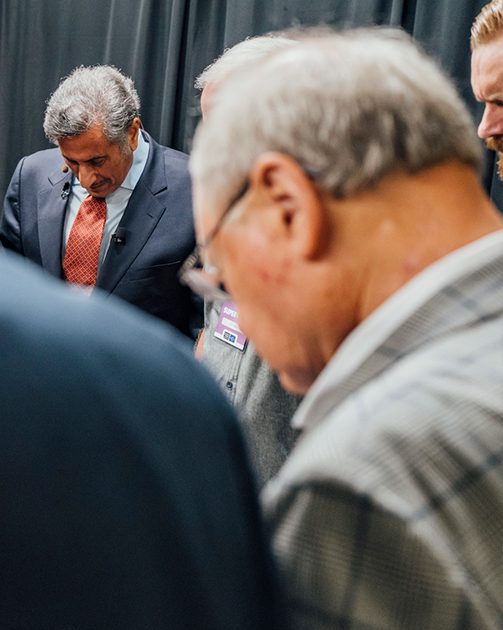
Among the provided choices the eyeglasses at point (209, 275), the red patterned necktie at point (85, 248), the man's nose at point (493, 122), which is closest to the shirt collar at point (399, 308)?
the eyeglasses at point (209, 275)

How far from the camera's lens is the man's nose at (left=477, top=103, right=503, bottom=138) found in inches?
75.3

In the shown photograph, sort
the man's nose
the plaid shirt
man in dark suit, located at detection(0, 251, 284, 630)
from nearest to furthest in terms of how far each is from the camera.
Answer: man in dark suit, located at detection(0, 251, 284, 630), the plaid shirt, the man's nose

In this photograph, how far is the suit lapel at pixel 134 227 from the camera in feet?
7.66

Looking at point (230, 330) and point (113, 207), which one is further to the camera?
point (113, 207)

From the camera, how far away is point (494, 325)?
24.0 inches

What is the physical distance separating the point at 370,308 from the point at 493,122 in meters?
1.42

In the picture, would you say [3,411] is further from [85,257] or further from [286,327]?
[85,257]

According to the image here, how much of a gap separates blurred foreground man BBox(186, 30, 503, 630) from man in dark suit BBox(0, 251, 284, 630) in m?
0.12

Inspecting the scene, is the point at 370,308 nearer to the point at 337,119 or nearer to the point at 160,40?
the point at 337,119

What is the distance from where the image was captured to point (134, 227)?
2357 mm

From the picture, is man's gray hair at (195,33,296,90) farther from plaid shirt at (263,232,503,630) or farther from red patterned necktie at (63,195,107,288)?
plaid shirt at (263,232,503,630)

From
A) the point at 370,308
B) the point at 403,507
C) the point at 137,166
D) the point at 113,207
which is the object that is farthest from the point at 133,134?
the point at 403,507

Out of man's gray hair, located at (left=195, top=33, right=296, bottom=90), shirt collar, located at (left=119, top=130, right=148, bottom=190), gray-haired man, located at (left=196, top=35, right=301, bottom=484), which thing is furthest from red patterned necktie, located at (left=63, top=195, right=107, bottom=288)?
gray-haired man, located at (left=196, top=35, right=301, bottom=484)

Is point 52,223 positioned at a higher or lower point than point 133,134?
lower
